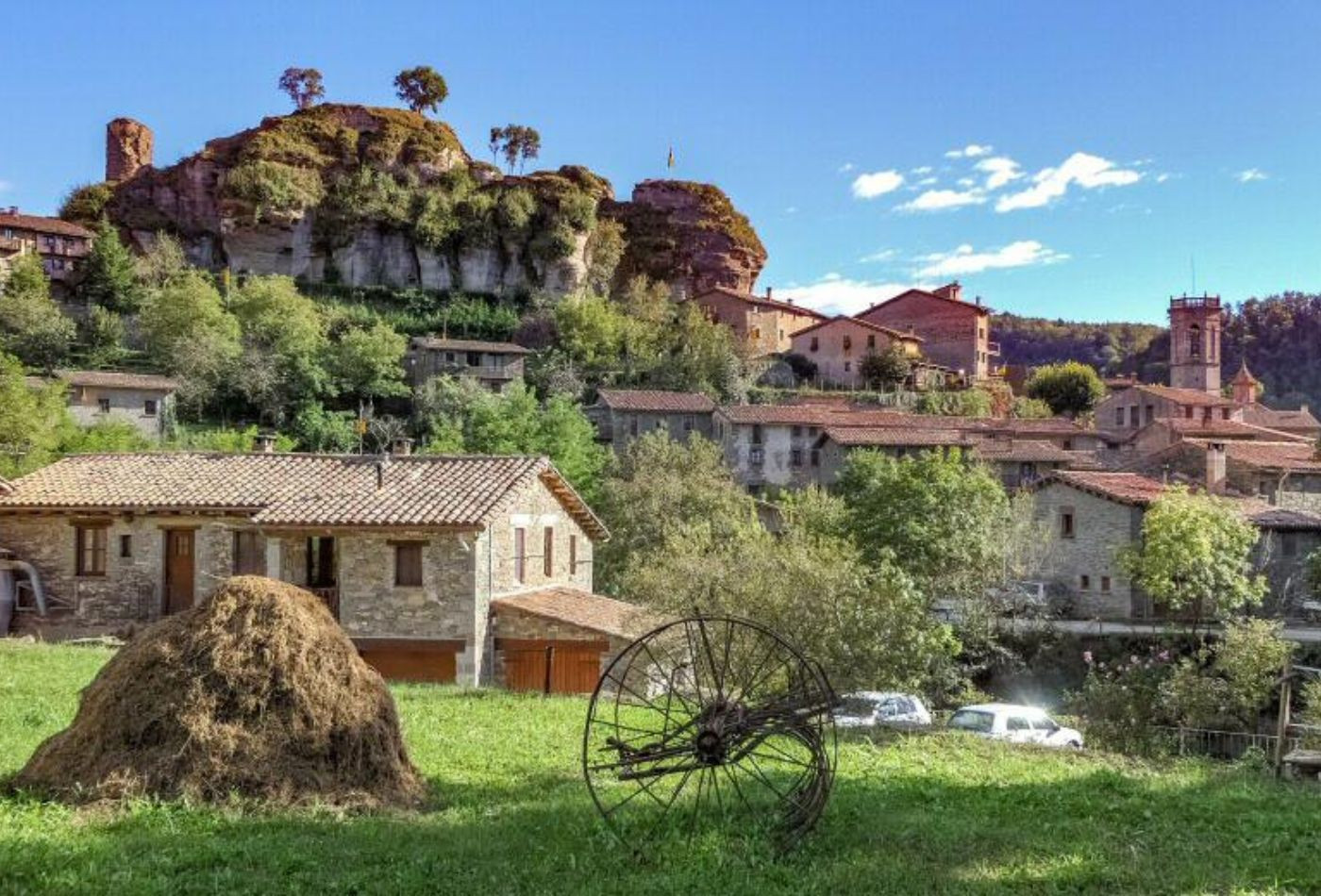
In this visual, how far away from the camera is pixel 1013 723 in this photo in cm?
2098

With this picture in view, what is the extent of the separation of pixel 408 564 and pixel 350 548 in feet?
4.43

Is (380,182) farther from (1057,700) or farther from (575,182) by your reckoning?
(1057,700)

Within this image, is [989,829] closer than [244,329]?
Yes

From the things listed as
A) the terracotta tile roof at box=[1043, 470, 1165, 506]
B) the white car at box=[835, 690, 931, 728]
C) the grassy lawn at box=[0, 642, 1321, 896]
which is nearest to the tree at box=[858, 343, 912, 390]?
the terracotta tile roof at box=[1043, 470, 1165, 506]

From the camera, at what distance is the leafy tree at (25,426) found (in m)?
34.6

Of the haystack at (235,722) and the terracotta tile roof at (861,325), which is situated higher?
the terracotta tile roof at (861,325)

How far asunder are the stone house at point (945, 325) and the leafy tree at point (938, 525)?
43712mm

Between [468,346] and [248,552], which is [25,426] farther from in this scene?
[468,346]

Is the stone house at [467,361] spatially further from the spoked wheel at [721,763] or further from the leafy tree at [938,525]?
the spoked wheel at [721,763]

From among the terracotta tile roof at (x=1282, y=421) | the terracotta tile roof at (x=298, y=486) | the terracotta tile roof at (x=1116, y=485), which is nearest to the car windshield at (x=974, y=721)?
the terracotta tile roof at (x=298, y=486)

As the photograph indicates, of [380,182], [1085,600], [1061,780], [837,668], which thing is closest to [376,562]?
[837,668]

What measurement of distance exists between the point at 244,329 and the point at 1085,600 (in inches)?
1992

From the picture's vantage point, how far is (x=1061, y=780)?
1276cm

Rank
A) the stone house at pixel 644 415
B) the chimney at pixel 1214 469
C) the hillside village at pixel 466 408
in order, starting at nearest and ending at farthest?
the hillside village at pixel 466 408 → the chimney at pixel 1214 469 → the stone house at pixel 644 415
